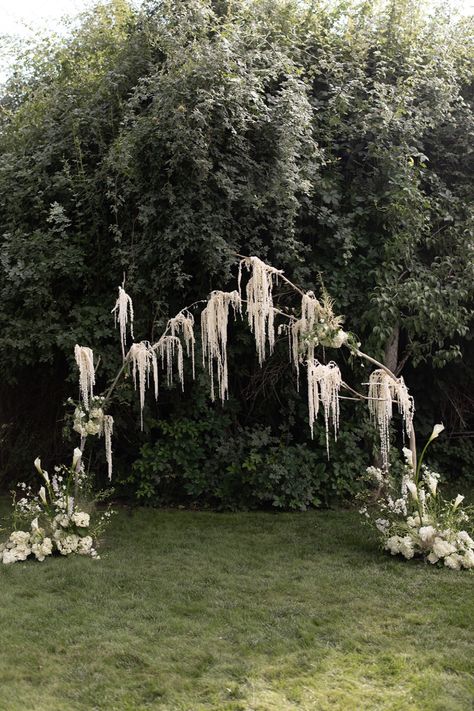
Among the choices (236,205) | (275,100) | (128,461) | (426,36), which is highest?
(426,36)

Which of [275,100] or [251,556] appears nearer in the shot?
[251,556]

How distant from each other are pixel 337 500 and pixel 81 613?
303 cm

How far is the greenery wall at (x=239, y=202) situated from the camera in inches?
205

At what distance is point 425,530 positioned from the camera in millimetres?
4273

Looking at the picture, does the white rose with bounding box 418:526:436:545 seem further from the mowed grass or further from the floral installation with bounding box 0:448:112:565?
the floral installation with bounding box 0:448:112:565

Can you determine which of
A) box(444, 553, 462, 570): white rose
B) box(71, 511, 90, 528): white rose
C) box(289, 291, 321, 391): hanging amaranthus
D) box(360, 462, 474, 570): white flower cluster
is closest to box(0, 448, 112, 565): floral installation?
box(71, 511, 90, 528): white rose

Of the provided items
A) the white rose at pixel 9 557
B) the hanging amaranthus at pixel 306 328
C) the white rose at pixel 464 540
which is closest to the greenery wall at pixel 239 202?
the hanging amaranthus at pixel 306 328

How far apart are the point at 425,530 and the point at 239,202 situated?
282cm

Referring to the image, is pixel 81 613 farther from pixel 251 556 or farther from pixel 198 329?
pixel 198 329

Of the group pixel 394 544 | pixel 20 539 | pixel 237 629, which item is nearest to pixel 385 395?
pixel 394 544

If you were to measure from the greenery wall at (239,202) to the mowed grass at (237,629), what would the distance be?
3.99ft

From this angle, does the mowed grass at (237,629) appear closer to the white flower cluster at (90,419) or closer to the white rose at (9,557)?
the white rose at (9,557)

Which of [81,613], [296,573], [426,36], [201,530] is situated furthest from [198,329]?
[426,36]

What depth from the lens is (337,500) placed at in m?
6.10
